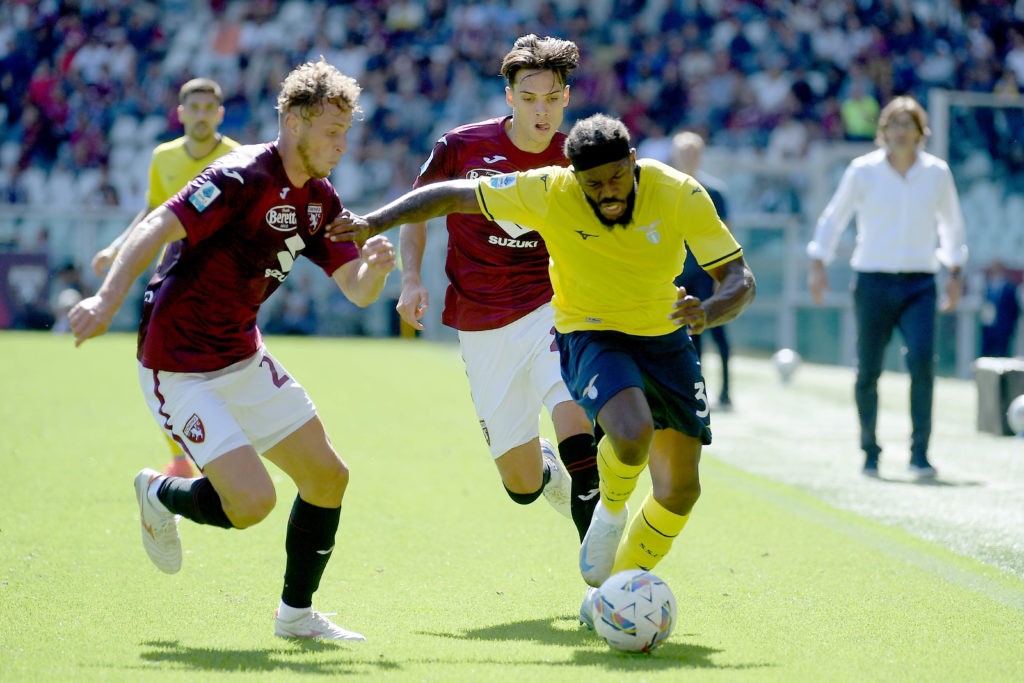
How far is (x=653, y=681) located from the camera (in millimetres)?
4523

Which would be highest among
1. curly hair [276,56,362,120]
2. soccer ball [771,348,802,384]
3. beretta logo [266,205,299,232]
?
curly hair [276,56,362,120]

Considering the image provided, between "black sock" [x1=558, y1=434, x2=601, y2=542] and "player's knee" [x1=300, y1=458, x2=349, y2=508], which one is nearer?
"player's knee" [x1=300, y1=458, x2=349, y2=508]

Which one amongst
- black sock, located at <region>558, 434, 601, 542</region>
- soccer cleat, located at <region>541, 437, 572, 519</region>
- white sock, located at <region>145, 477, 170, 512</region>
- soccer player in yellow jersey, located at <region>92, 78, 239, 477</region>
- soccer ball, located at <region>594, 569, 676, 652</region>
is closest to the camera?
soccer ball, located at <region>594, 569, 676, 652</region>

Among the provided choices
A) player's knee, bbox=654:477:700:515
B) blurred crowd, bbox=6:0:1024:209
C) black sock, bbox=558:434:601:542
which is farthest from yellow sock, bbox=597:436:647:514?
blurred crowd, bbox=6:0:1024:209

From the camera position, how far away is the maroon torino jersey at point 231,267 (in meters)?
5.29

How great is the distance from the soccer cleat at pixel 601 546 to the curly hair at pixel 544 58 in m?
2.02

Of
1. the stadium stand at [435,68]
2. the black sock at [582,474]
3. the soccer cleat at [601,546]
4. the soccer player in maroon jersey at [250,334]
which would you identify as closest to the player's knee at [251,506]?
the soccer player in maroon jersey at [250,334]

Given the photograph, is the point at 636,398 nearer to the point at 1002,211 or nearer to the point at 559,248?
the point at 559,248

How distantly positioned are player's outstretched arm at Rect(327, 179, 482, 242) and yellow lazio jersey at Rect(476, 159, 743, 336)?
0.10 meters

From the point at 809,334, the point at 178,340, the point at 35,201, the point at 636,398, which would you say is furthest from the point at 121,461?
the point at 35,201

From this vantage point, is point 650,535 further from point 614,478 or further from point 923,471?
point 923,471

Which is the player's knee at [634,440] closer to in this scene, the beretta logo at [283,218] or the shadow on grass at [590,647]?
the shadow on grass at [590,647]

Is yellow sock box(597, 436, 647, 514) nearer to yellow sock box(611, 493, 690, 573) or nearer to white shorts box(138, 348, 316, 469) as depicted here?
yellow sock box(611, 493, 690, 573)

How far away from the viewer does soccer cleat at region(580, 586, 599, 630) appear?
5.32 meters
